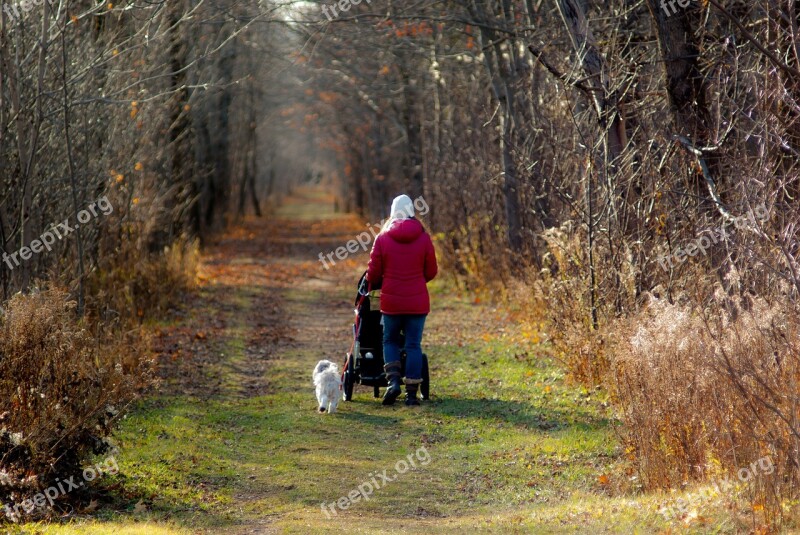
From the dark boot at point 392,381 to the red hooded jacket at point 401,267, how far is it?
0.60m

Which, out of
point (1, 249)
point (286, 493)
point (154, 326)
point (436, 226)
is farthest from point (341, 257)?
point (286, 493)

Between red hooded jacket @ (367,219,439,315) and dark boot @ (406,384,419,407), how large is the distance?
86 centimetres

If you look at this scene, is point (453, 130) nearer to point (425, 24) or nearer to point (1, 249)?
point (425, 24)

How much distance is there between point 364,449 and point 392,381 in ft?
5.26

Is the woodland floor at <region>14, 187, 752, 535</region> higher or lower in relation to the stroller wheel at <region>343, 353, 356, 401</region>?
lower

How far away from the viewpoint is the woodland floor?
6613 millimetres

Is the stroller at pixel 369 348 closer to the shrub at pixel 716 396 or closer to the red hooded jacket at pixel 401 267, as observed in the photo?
the red hooded jacket at pixel 401 267

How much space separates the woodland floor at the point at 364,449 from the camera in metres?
6.61

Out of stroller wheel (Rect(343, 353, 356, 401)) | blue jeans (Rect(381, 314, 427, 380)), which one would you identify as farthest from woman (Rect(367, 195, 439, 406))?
stroller wheel (Rect(343, 353, 356, 401))

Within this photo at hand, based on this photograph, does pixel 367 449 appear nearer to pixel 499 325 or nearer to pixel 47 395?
pixel 47 395

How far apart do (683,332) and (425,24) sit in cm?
1351

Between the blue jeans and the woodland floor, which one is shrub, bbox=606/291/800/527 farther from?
the blue jeans

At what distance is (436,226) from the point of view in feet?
73.7

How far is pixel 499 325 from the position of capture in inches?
614
